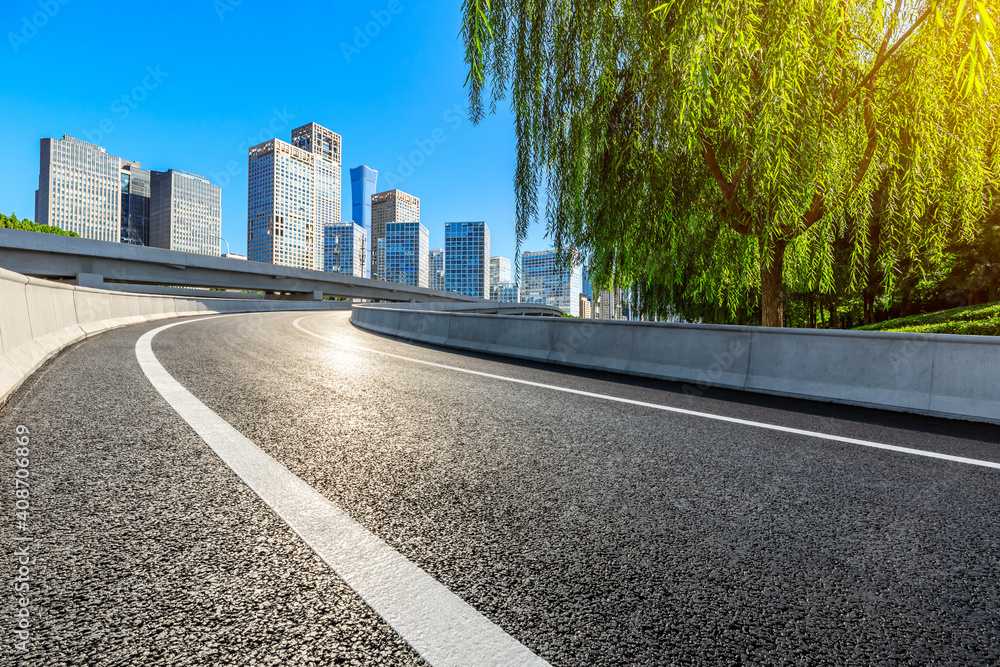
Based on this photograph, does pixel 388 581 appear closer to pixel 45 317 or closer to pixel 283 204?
pixel 45 317

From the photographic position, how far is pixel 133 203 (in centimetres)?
14888

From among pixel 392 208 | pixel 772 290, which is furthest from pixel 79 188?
pixel 772 290

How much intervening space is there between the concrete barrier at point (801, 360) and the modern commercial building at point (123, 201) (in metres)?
149

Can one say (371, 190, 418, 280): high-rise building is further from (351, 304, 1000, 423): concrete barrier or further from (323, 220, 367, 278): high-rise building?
(351, 304, 1000, 423): concrete barrier

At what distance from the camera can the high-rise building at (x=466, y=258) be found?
15238 cm

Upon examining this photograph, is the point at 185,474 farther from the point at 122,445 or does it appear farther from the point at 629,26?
the point at 629,26

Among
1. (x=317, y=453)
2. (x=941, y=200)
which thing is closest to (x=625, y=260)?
(x=941, y=200)

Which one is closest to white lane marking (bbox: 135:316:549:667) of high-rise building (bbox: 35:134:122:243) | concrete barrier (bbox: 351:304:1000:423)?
concrete barrier (bbox: 351:304:1000:423)

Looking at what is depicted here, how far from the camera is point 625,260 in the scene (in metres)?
11.0

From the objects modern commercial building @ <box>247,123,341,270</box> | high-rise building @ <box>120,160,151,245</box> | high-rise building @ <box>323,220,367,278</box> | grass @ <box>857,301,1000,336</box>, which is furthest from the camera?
high-rise building @ <box>323,220,367,278</box>

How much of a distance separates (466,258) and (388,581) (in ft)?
565

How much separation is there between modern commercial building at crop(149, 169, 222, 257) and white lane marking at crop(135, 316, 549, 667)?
154 meters

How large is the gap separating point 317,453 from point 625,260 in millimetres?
8862

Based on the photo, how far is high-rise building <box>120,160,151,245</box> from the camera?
14650 centimetres
